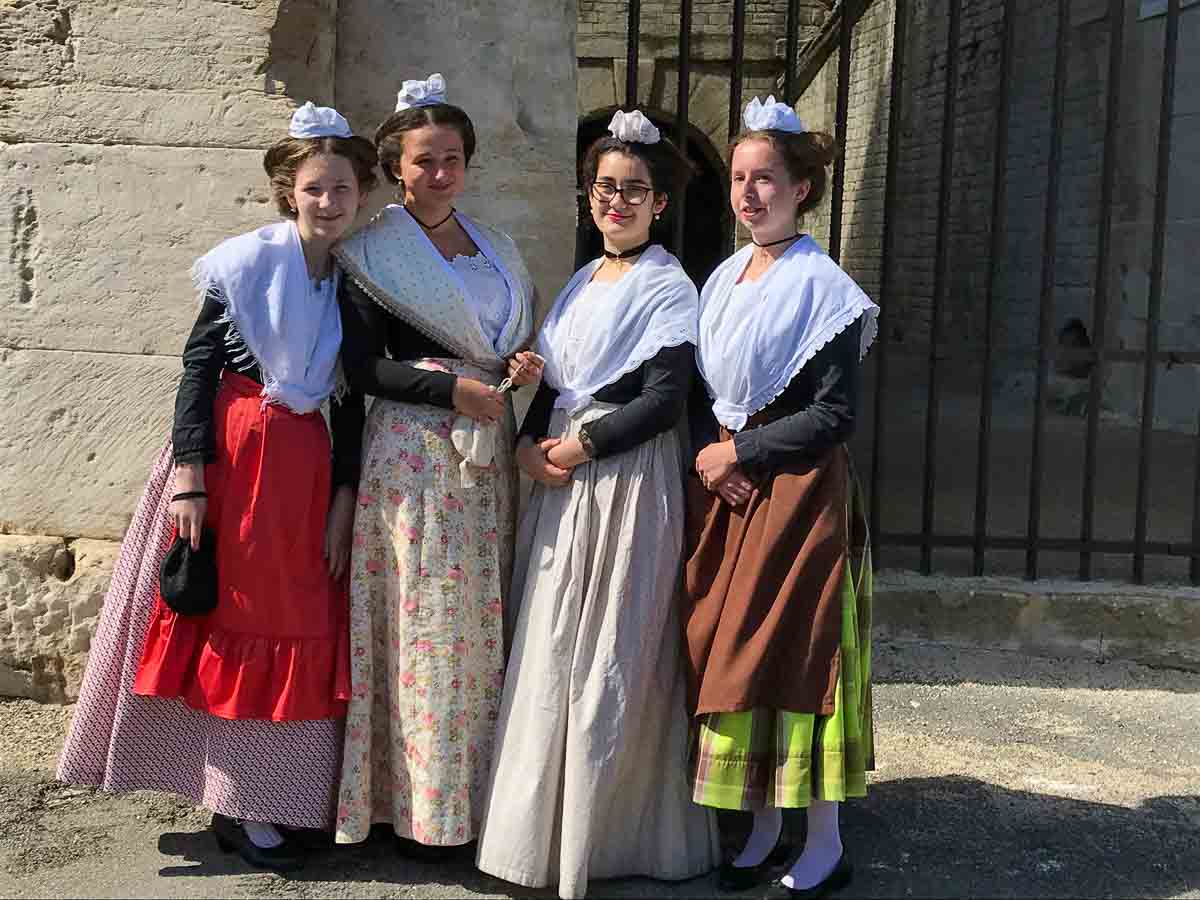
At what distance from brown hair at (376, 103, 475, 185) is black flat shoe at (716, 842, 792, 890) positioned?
68.0 inches

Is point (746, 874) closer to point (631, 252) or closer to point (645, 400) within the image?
point (645, 400)

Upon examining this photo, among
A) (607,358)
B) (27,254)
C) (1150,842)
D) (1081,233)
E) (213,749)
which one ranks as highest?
(1081,233)

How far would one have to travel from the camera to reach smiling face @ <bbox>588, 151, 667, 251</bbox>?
281 cm

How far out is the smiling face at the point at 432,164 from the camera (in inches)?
111

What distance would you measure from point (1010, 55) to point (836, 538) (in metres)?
2.64

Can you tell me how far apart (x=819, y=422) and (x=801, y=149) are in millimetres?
596

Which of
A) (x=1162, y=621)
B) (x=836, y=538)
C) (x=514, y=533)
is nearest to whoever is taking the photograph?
(x=836, y=538)

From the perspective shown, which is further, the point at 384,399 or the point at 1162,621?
the point at 1162,621


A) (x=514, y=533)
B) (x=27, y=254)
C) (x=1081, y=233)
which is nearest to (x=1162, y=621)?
(x=514, y=533)

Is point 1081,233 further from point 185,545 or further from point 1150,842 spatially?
point 185,545

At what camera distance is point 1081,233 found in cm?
952

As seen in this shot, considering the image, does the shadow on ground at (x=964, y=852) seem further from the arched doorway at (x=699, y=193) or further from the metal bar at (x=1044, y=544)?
the arched doorway at (x=699, y=193)

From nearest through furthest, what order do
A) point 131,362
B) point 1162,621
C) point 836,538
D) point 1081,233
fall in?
point 836,538, point 131,362, point 1162,621, point 1081,233

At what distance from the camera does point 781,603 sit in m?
2.70
